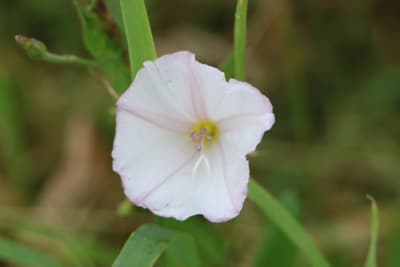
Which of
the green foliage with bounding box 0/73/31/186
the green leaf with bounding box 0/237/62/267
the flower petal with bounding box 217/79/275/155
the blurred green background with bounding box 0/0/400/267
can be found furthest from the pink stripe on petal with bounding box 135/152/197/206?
the green foliage with bounding box 0/73/31/186

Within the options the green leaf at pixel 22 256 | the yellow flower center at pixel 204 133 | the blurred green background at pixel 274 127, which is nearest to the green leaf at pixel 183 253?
the yellow flower center at pixel 204 133

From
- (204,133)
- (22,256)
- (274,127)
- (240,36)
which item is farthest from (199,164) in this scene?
(274,127)

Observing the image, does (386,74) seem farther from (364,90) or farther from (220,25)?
(220,25)

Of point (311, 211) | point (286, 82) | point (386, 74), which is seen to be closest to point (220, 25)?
point (286, 82)

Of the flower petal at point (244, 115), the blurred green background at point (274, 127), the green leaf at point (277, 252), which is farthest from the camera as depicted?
the blurred green background at point (274, 127)

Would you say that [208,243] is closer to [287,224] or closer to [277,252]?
[277,252]

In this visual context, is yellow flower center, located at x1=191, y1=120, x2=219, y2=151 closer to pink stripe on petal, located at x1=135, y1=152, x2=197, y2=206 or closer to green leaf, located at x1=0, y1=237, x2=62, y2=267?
pink stripe on petal, located at x1=135, y1=152, x2=197, y2=206

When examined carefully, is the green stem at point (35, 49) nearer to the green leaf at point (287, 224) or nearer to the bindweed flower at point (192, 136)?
the bindweed flower at point (192, 136)

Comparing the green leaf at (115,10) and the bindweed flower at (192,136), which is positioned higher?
the green leaf at (115,10)
